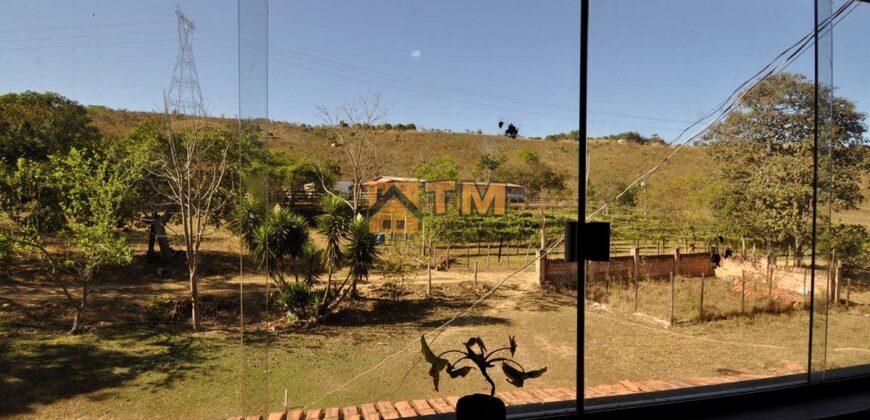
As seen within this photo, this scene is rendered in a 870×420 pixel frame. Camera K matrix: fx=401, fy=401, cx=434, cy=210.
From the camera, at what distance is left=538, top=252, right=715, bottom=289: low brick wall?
3912mm

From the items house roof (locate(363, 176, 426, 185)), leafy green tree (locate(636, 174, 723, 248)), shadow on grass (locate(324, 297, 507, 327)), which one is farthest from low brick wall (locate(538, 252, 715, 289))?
house roof (locate(363, 176, 426, 185))

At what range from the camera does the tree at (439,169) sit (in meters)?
3.85

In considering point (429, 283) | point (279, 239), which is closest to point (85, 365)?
point (279, 239)

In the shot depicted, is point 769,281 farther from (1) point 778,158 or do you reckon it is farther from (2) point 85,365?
(2) point 85,365

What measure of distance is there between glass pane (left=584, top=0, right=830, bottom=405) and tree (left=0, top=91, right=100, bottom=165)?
192cm

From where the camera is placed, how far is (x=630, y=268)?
426 centimetres

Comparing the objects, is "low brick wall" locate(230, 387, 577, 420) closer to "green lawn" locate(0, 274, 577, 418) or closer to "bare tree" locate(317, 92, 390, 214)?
"green lawn" locate(0, 274, 577, 418)

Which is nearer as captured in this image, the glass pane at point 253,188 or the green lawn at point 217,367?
the glass pane at point 253,188

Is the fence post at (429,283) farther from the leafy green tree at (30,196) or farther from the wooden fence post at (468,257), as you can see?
the leafy green tree at (30,196)

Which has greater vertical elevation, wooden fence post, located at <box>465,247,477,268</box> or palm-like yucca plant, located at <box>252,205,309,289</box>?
palm-like yucca plant, located at <box>252,205,309,289</box>

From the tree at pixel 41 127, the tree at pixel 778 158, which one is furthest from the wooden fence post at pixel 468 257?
the tree at pixel 41 127

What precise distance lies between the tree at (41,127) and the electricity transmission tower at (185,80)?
35cm

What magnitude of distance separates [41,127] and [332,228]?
5.75ft

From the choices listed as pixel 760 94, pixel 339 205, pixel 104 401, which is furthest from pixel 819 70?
pixel 104 401
